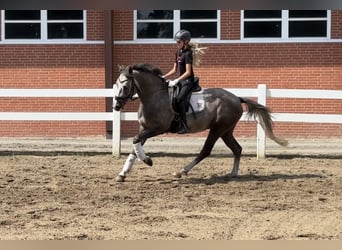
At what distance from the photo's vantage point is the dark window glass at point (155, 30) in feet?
50.8

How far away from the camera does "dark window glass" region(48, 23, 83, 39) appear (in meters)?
15.5

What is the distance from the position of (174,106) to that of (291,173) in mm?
2479

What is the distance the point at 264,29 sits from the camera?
1530 centimetres

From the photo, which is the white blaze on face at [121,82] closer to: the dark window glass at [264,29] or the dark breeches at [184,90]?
the dark breeches at [184,90]

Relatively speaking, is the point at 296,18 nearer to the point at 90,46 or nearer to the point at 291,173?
the point at 90,46

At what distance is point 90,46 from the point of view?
15.4m

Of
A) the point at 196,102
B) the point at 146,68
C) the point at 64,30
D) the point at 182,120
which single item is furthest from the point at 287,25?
the point at 146,68

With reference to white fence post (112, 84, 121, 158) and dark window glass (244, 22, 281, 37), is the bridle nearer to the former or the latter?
white fence post (112, 84, 121, 158)

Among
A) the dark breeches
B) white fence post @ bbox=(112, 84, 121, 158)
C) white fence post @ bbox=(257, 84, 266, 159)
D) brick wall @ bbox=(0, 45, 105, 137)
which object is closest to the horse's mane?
the dark breeches

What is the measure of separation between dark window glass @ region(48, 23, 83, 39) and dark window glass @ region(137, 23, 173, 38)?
5.57ft

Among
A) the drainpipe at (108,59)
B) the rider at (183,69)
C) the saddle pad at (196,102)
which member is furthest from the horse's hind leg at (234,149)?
the drainpipe at (108,59)

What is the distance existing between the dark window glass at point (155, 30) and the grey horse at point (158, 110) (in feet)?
23.0

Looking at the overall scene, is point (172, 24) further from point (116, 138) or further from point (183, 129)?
point (183, 129)

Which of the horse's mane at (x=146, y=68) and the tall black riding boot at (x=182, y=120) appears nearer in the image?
the horse's mane at (x=146, y=68)
